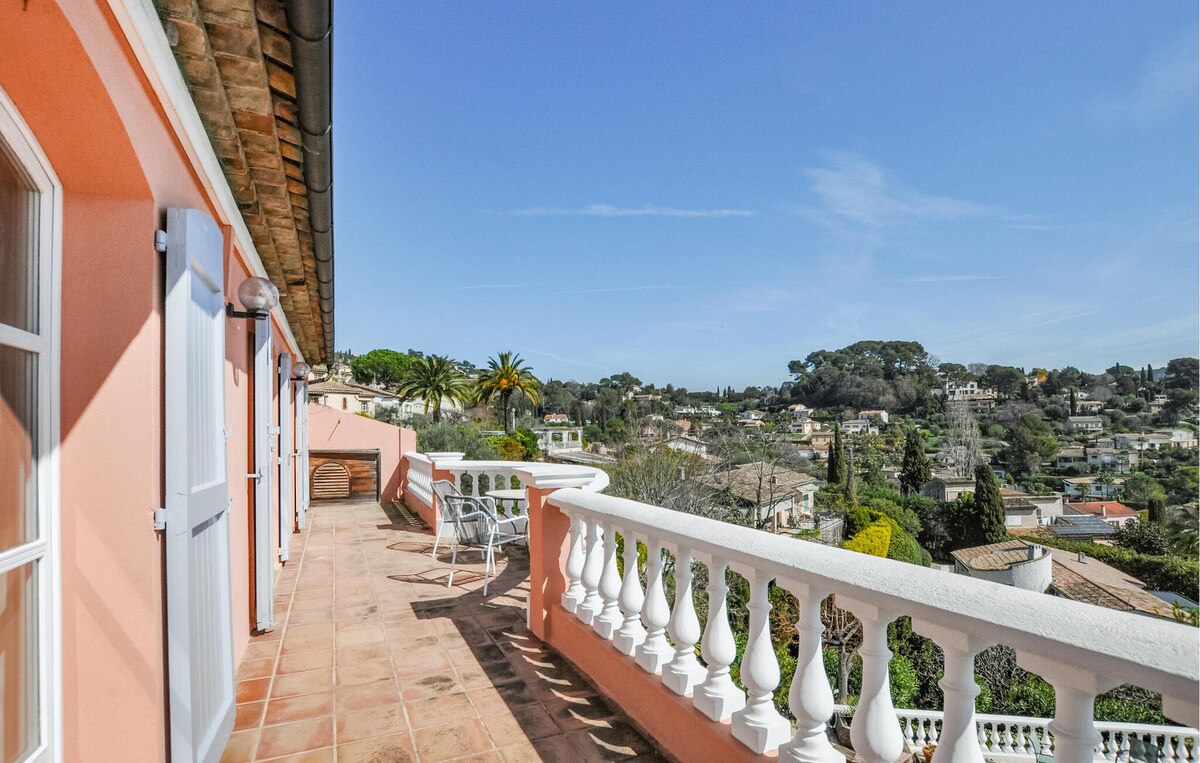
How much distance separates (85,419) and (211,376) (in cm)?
72

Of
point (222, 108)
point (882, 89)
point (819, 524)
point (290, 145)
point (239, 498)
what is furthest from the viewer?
point (819, 524)

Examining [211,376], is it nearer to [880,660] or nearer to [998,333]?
[880,660]

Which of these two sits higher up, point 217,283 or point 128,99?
point 128,99

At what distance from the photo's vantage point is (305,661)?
3.45 m

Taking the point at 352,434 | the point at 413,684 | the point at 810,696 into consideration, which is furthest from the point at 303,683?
the point at 352,434

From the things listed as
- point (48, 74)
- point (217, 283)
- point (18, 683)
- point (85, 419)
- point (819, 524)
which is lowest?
point (819, 524)

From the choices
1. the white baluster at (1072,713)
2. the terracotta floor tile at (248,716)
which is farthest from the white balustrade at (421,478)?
the white baluster at (1072,713)

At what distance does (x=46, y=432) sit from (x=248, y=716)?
1724 mm

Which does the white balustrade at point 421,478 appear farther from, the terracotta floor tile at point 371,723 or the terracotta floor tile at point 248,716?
the terracotta floor tile at point 371,723

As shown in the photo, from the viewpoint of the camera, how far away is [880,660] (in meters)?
1.48

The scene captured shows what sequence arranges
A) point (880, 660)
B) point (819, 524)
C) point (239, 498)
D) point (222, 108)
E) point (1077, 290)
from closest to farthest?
point (880, 660) → point (222, 108) → point (239, 498) → point (819, 524) → point (1077, 290)

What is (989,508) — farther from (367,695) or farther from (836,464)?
(367,695)

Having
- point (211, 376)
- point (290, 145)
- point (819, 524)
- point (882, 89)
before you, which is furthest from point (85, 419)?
point (819, 524)

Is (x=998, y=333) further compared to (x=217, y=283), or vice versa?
(x=998, y=333)
